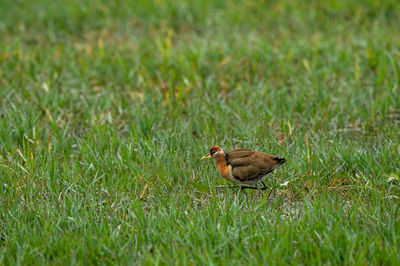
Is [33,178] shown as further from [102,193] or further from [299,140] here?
[299,140]

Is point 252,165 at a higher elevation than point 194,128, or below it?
→ higher

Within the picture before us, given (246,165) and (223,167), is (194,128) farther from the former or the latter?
(246,165)

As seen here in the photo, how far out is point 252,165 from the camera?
3.99 meters

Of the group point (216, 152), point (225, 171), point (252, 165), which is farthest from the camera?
point (216, 152)

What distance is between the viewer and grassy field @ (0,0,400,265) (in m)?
3.46

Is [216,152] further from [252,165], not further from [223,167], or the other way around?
[252,165]

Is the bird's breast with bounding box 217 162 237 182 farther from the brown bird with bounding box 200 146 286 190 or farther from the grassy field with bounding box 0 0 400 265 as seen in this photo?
the grassy field with bounding box 0 0 400 265

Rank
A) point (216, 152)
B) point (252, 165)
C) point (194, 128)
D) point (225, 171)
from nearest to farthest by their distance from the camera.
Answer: point (252, 165) < point (225, 171) < point (216, 152) < point (194, 128)

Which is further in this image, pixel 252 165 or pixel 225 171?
pixel 225 171

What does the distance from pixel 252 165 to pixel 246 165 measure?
5cm

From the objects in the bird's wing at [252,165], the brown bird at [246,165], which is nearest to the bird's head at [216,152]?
the brown bird at [246,165]

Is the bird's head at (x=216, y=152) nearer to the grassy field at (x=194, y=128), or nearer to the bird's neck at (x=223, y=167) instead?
the bird's neck at (x=223, y=167)

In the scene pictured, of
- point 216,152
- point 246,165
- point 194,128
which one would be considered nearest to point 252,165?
point 246,165

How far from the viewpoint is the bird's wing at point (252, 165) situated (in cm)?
399
